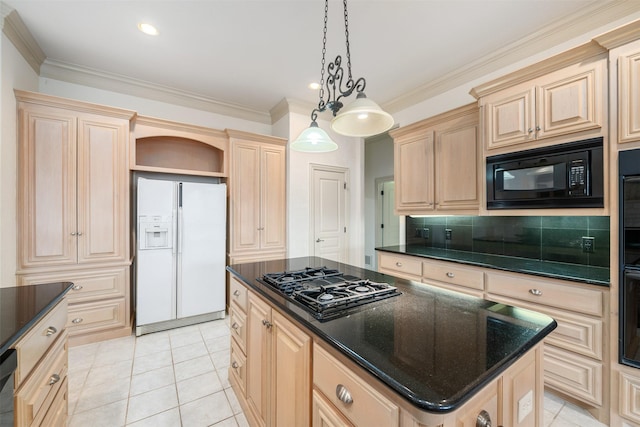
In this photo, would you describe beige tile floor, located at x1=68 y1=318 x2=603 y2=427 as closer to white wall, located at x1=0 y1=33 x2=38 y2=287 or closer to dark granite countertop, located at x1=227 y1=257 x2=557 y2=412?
white wall, located at x1=0 y1=33 x2=38 y2=287

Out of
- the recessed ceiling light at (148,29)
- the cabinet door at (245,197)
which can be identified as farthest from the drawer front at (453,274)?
the recessed ceiling light at (148,29)

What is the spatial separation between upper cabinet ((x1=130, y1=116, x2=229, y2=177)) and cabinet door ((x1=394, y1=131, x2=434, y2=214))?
2.24 metres

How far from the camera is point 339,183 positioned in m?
4.18

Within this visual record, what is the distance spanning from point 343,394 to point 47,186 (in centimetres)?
321

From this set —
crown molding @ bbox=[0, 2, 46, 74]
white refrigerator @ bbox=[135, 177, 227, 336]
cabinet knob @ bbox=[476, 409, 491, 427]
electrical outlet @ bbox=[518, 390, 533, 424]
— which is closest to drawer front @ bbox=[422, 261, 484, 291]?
electrical outlet @ bbox=[518, 390, 533, 424]

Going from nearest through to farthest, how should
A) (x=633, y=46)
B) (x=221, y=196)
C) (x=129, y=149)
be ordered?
(x=633, y=46), (x=129, y=149), (x=221, y=196)

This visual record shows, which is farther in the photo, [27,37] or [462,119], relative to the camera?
[462,119]

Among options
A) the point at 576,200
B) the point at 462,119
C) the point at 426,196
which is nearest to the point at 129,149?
the point at 426,196

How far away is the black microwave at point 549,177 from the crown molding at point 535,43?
1082 millimetres

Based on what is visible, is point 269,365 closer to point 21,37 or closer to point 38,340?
point 38,340

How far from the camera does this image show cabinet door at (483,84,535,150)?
202cm

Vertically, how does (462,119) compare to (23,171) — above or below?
above

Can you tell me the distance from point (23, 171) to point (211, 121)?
6.52 ft

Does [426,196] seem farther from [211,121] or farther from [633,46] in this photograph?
[211,121]
